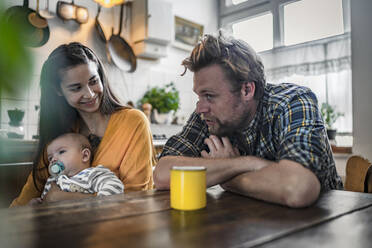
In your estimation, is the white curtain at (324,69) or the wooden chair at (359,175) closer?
the wooden chair at (359,175)

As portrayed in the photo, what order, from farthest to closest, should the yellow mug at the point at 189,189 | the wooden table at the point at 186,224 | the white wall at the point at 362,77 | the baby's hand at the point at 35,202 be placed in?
the white wall at the point at 362,77, the baby's hand at the point at 35,202, the yellow mug at the point at 189,189, the wooden table at the point at 186,224

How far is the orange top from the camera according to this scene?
1438 millimetres

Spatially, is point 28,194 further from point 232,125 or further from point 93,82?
point 232,125

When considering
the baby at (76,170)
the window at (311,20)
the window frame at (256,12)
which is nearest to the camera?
the baby at (76,170)

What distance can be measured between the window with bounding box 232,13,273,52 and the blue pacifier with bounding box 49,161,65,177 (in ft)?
11.4

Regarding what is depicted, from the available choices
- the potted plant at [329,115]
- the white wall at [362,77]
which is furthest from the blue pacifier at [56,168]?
the potted plant at [329,115]

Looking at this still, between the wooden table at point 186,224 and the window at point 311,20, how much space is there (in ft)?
10.6

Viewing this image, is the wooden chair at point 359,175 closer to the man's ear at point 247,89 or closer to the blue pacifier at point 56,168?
the man's ear at point 247,89

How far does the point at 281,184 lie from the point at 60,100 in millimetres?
1198

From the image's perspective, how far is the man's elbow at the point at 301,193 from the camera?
2.71 ft

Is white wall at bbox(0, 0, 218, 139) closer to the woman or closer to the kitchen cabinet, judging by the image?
the kitchen cabinet

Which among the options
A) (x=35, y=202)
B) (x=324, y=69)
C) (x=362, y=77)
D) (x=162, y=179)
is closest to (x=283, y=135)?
(x=162, y=179)

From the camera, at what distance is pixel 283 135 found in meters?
1.20

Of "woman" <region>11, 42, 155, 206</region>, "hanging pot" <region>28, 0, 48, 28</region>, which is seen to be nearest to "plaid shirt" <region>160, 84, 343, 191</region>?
"woman" <region>11, 42, 155, 206</region>
